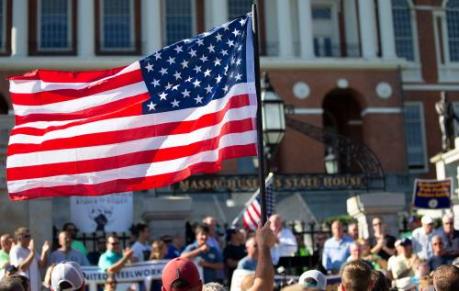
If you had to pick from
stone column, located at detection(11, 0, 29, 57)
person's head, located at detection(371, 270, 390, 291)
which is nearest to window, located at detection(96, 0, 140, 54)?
stone column, located at detection(11, 0, 29, 57)

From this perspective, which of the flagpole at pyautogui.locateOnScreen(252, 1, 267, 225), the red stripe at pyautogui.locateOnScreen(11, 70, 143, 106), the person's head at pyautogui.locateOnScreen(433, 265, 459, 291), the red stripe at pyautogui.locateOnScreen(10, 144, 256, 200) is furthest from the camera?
the red stripe at pyautogui.locateOnScreen(11, 70, 143, 106)

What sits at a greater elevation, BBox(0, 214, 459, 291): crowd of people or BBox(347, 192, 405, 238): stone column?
BBox(347, 192, 405, 238): stone column

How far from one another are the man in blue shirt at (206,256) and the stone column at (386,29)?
87.1 ft

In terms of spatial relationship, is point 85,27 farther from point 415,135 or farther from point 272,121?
point 272,121

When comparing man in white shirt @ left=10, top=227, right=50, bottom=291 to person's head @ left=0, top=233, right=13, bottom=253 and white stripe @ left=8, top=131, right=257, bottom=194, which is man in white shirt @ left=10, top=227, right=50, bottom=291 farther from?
white stripe @ left=8, top=131, right=257, bottom=194

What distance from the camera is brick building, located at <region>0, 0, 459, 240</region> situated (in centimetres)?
3512

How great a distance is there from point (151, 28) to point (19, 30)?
17.7 ft

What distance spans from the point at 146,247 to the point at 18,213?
2.01 metres

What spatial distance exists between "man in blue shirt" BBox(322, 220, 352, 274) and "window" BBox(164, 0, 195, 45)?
2562 centimetres

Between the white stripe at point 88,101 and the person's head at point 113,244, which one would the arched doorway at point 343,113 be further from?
the white stripe at point 88,101

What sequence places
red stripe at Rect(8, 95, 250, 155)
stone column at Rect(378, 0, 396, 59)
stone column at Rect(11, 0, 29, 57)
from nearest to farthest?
1. red stripe at Rect(8, 95, 250, 155)
2. stone column at Rect(11, 0, 29, 57)
3. stone column at Rect(378, 0, 396, 59)

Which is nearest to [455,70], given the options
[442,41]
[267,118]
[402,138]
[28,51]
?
[442,41]

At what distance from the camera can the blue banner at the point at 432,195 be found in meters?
15.1

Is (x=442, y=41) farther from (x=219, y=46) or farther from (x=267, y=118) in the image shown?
(x=219, y=46)
